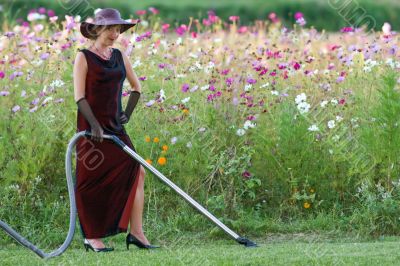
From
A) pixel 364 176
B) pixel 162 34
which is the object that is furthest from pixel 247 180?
pixel 162 34

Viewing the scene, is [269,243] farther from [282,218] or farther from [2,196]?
[2,196]

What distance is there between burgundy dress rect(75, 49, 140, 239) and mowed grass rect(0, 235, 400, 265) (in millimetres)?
253

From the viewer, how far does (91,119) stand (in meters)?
6.57

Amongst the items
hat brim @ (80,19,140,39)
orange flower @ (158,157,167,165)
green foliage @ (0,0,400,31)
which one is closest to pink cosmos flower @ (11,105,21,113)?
orange flower @ (158,157,167,165)

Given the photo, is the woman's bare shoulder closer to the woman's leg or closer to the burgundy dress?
the burgundy dress

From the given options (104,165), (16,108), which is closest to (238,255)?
(104,165)

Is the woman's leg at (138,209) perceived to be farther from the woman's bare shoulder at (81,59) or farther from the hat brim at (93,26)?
the hat brim at (93,26)

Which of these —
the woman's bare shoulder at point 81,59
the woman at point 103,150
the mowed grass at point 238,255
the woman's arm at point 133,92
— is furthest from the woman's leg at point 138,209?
the woman's bare shoulder at point 81,59

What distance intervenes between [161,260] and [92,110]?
1147 mm

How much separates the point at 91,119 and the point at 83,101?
13 centimetres

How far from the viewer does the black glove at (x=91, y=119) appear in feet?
21.6

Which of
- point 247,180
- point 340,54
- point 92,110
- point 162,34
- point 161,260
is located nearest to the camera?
point 161,260

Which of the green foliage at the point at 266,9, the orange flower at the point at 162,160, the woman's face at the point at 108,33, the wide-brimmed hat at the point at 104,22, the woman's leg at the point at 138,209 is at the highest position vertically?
the green foliage at the point at 266,9

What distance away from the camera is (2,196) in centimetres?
793
